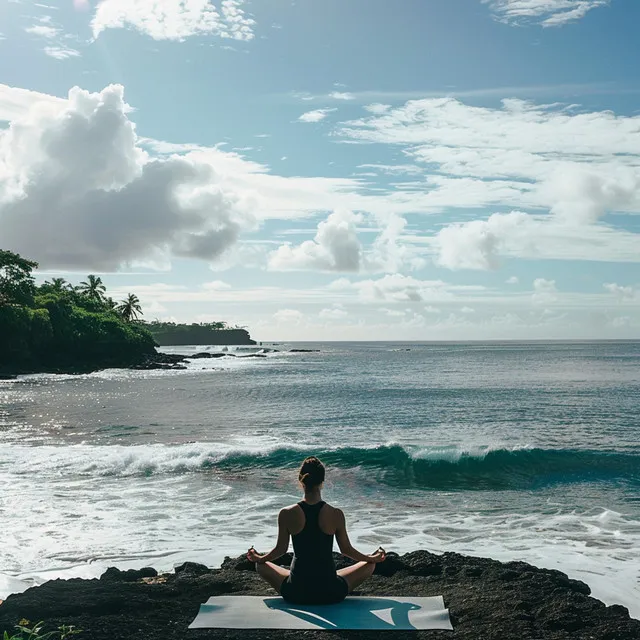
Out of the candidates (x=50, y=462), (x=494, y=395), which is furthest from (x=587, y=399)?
(x=50, y=462)

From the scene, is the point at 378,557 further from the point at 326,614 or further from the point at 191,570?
the point at 191,570

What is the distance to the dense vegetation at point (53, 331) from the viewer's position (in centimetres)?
7269

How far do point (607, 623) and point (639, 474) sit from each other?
13.6m

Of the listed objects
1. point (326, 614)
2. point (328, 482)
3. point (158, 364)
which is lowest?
point (328, 482)

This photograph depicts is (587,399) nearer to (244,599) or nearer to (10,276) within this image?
(244,599)

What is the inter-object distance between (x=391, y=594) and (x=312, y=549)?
1.51m

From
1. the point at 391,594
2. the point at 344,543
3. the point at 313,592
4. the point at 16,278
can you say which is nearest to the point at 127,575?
the point at 313,592

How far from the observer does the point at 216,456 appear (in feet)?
67.9

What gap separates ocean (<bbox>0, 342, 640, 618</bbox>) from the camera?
1082 centimetres

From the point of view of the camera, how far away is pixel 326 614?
262 inches

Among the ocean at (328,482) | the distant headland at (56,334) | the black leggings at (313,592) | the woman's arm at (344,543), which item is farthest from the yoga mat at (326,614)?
the distant headland at (56,334)

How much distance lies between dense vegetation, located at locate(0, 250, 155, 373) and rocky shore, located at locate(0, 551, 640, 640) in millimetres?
67972

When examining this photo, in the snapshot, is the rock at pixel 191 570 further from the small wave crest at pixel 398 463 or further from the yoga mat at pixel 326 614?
the small wave crest at pixel 398 463

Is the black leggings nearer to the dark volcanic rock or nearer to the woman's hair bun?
the woman's hair bun
